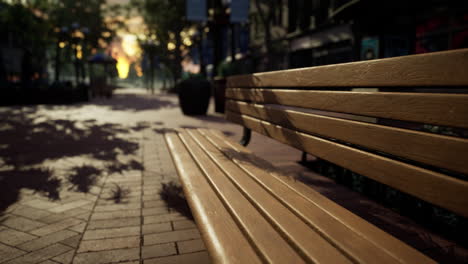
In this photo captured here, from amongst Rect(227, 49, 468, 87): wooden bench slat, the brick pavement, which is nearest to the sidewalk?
the brick pavement

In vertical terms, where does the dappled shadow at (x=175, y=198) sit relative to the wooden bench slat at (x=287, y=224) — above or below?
below

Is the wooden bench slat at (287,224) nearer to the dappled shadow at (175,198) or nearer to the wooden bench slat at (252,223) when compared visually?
the wooden bench slat at (252,223)

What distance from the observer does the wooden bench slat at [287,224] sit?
3.39ft

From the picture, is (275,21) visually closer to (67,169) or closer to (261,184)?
(67,169)

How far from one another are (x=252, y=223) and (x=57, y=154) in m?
4.09

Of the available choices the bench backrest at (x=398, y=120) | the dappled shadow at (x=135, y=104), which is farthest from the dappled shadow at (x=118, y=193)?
the dappled shadow at (x=135, y=104)

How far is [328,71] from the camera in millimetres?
1726

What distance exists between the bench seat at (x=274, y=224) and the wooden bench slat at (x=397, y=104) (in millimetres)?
419

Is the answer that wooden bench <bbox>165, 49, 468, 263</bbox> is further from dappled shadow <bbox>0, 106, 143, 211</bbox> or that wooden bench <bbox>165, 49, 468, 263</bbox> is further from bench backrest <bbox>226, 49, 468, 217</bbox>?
dappled shadow <bbox>0, 106, 143, 211</bbox>

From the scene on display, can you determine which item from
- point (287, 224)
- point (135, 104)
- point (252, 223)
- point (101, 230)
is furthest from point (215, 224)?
point (135, 104)

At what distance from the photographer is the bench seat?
1.03 m

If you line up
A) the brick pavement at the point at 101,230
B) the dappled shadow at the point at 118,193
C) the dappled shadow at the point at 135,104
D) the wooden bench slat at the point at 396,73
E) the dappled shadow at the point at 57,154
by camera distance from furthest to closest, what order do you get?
1. the dappled shadow at the point at 135,104
2. the dappled shadow at the point at 57,154
3. the dappled shadow at the point at 118,193
4. the brick pavement at the point at 101,230
5. the wooden bench slat at the point at 396,73

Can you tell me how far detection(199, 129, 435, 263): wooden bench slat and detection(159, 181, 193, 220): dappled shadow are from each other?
535 mm

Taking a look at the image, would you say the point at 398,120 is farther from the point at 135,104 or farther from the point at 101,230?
the point at 135,104
